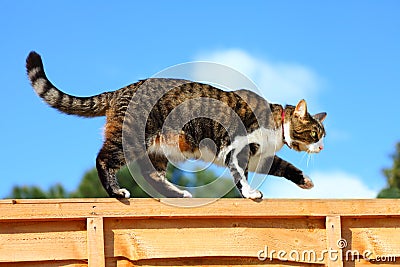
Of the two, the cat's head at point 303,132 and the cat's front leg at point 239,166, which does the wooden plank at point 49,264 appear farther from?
the cat's head at point 303,132

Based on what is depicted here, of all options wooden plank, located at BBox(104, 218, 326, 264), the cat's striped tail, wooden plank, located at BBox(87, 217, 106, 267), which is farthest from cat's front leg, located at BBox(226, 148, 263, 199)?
wooden plank, located at BBox(87, 217, 106, 267)

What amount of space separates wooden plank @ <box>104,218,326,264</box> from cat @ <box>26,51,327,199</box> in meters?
0.57

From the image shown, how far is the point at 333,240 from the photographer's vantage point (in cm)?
383

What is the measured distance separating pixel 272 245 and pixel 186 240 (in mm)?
513

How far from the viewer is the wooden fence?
3461mm

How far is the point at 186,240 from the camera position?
3645 millimetres

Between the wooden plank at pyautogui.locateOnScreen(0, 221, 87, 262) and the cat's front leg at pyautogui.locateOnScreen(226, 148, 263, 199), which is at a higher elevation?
the cat's front leg at pyautogui.locateOnScreen(226, 148, 263, 199)

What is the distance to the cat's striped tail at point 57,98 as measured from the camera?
4.70 meters

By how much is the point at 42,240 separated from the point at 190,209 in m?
0.82

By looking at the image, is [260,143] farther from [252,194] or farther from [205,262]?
[205,262]

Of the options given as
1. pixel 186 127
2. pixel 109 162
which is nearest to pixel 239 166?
pixel 186 127

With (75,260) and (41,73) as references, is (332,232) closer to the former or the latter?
(75,260)

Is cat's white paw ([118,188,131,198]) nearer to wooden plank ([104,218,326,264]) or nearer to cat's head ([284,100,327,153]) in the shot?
wooden plank ([104,218,326,264])

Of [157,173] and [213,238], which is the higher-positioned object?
[157,173]
